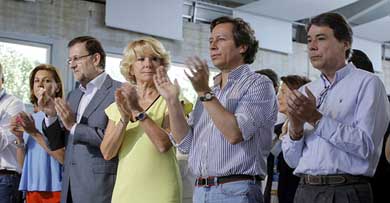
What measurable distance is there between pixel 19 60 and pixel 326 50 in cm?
412

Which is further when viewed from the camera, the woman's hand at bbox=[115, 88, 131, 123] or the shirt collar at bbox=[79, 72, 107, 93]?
the shirt collar at bbox=[79, 72, 107, 93]

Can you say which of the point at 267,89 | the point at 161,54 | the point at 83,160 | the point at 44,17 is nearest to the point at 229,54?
the point at 267,89

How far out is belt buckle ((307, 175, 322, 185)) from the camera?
2088 mm

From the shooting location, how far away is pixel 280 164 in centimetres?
346

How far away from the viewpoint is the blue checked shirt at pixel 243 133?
2.09 metres

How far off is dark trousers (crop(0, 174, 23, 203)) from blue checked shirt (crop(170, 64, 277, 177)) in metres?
1.46

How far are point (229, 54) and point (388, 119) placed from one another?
661mm

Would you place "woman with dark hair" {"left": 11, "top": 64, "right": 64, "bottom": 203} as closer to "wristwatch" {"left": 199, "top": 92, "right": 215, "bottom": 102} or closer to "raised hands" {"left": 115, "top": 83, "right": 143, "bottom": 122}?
"raised hands" {"left": 115, "top": 83, "right": 143, "bottom": 122}

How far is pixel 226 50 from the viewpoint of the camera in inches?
89.1

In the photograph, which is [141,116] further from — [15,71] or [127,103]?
[15,71]

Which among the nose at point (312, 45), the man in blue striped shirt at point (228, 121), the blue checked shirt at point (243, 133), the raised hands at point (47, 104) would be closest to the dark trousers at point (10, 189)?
the raised hands at point (47, 104)

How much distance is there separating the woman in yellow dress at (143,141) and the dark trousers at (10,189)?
39.6 inches

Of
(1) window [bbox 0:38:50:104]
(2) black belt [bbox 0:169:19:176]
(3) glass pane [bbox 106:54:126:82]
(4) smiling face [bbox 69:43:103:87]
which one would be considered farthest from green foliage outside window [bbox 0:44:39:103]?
(4) smiling face [bbox 69:43:103:87]

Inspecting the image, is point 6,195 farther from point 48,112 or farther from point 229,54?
point 229,54
